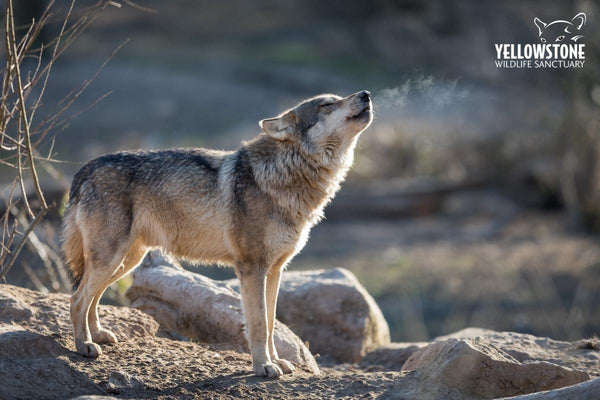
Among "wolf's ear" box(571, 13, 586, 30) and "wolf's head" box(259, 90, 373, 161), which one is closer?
"wolf's head" box(259, 90, 373, 161)

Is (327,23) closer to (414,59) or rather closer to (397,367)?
(414,59)

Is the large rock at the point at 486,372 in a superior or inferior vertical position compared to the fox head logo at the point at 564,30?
inferior

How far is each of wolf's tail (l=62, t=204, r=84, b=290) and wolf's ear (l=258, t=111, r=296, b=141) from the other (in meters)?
1.66

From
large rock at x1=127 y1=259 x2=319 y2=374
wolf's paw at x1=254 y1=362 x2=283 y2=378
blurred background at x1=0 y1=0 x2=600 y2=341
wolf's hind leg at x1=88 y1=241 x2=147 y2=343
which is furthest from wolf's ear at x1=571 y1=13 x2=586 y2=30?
wolf's paw at x1=254 y1=362 x2=283 y2=378

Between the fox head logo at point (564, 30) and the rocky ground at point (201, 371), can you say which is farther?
the fox head logo at point (564, 30)

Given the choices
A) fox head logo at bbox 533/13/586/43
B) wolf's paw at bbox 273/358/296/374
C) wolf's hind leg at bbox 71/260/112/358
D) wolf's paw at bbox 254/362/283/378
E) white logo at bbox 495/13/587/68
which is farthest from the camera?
fox head logo at bbox 533/13/586/43

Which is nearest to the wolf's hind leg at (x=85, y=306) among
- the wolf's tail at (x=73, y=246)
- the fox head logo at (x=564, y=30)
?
the wolf's tail at (x=73, y=246)

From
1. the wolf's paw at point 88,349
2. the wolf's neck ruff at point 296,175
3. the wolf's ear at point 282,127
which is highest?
the wolf's ear at point 282,127

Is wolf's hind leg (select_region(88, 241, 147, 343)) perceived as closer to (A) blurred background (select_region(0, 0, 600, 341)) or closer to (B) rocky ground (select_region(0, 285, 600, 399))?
(B) rocky ground (select_region(0, 285, 600, 399))

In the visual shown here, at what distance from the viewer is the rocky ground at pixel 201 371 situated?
5.55 metres

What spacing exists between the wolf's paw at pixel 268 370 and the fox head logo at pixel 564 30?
9.73m

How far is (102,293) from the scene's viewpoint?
6.41 m

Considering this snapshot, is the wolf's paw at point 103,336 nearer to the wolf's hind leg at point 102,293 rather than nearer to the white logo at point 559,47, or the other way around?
the wolf's hind leg at point 102,293

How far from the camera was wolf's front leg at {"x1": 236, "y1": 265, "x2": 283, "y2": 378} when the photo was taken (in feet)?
19.9
